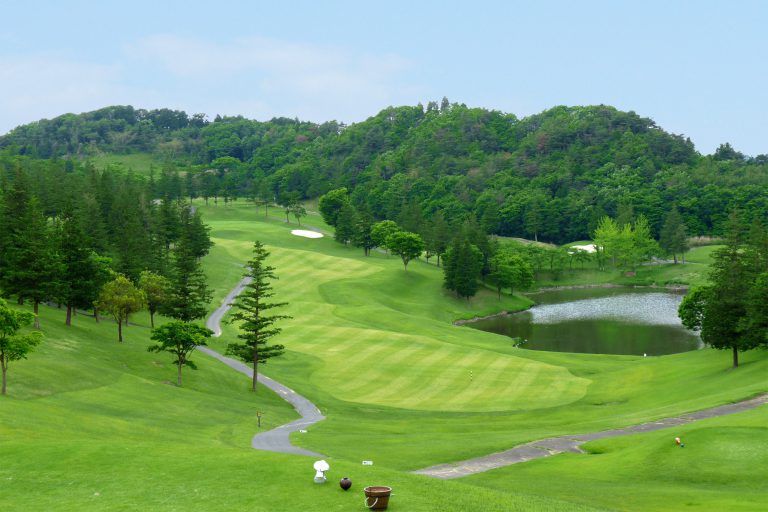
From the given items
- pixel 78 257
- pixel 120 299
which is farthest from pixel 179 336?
pixel 78 257

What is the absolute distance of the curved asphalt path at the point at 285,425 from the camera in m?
41.3

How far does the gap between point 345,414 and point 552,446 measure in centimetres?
2187

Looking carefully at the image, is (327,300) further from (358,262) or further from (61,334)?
(61,334)

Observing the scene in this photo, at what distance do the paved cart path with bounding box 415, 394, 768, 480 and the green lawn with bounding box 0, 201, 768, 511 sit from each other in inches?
45.8

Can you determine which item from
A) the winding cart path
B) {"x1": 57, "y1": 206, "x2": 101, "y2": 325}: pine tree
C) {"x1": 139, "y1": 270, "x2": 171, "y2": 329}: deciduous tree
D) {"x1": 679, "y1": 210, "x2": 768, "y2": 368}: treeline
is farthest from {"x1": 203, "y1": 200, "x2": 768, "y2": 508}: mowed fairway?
{"x1": 57, "y1": 206, "x2": 101, "y2": 325}: pine tree

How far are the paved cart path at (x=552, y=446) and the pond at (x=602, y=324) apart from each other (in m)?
48.7

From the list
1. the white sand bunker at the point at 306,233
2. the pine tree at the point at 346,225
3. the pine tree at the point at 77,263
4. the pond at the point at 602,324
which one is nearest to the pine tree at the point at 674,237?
the pond at the point at 602,324

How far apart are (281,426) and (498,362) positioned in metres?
33.3

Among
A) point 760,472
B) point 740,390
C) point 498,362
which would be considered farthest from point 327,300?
point 760,472

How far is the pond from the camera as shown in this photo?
99062mm

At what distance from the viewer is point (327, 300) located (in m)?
119

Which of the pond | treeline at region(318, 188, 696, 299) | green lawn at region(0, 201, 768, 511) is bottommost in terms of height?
the pond

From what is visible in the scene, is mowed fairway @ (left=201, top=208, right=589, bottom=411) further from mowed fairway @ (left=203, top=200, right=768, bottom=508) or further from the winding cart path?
the winding cart path

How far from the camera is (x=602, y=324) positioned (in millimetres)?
115188
